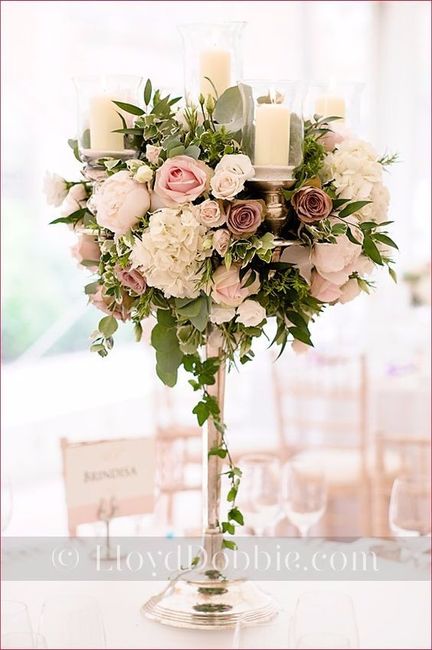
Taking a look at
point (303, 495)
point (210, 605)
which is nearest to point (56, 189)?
point (210, 605)

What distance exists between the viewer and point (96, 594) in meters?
1.84

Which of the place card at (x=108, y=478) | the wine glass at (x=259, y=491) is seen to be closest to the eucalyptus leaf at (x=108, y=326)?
the place card at (x=108, y=478)

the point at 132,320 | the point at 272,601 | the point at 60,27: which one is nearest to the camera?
the point at 132,320

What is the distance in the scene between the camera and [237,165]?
1.33 meters

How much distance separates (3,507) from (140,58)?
3.74 m

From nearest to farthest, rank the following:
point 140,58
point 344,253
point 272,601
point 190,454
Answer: point 344,253 → point 272,601 → point 190,454 → point 140,58

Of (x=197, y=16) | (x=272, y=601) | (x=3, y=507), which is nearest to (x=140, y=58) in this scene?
(x=197, y=16)

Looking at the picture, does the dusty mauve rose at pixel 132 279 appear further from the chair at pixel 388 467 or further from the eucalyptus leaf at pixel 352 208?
the chair at pixel 388 467

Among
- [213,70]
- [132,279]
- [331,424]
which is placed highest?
[213,70]

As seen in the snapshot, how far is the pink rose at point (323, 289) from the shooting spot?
4.77 feet

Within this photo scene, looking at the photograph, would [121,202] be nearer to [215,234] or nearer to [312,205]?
[215,234]

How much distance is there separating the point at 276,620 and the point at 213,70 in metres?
→ 0.91

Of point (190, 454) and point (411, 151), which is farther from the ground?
point (411, 151)

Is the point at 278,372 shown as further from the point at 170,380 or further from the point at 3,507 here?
the point at 170,380
